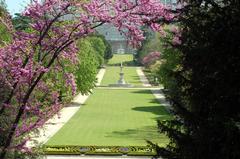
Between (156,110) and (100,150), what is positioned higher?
(100,150)

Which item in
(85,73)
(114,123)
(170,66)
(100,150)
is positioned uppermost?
(170,66)

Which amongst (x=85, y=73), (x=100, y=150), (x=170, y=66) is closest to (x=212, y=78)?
(x=100, y=150)

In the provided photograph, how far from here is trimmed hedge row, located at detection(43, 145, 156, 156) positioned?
25812mm

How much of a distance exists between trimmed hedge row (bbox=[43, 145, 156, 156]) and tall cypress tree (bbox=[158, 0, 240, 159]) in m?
17.0

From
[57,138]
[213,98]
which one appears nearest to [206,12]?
[213,98]

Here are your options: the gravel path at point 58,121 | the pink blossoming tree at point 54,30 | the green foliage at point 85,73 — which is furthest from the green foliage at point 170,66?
the green foliage at point 85,73

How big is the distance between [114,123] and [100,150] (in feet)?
36.7

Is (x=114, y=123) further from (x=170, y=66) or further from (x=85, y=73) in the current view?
(x=85, y=73)

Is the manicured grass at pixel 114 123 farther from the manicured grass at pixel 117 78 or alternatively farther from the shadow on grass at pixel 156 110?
the manicured grass at pixel 117 78

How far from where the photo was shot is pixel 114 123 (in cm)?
3741

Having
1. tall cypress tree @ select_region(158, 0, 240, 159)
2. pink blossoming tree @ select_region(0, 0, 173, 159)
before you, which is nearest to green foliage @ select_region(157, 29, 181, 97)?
tall cypress tree @ select_region(158, 0, 240, 159)

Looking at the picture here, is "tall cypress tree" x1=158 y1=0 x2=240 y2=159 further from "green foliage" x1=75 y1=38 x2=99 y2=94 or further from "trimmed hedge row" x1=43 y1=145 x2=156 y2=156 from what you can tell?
"green foliage" x1=75 y1=38 x2=99 y2=94

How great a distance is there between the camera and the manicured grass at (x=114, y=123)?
2998 centimetres

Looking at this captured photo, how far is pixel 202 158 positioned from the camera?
846 cm
